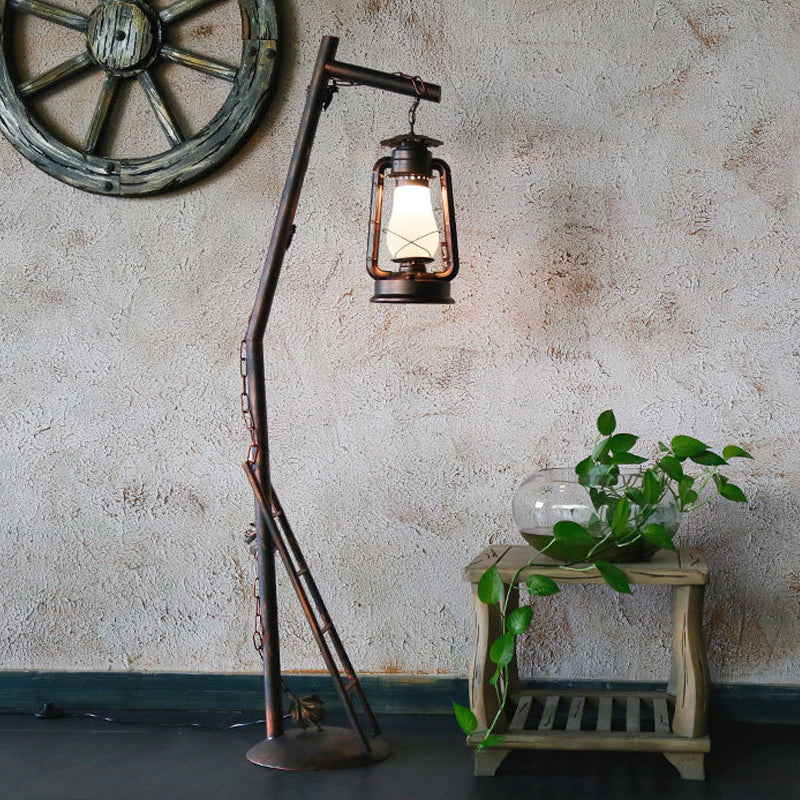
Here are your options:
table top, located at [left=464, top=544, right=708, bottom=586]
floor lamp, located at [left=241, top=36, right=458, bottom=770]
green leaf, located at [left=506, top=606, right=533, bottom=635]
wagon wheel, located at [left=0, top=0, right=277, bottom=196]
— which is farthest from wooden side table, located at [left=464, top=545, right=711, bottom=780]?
wagon wheel, located at [left=0, top=0, right=277, bottom=196]

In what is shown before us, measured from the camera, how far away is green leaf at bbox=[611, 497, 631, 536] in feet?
7.45

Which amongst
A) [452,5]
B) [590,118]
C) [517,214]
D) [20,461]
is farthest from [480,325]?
[20,461]

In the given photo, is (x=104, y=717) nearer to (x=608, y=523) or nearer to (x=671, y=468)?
(x=608, y=523)

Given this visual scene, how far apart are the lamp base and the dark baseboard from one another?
3.38ft

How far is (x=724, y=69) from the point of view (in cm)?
269

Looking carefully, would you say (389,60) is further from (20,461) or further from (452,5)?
(20,461)

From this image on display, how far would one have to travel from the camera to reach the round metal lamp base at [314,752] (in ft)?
7.83

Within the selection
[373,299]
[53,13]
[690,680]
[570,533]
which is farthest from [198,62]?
[690,680]

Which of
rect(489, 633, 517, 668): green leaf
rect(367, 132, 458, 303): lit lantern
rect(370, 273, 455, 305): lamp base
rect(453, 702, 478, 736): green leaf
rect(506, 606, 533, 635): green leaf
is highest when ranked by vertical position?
rect(367, 132, 458, 303): lit lantern

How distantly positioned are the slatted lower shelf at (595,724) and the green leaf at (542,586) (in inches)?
13.9

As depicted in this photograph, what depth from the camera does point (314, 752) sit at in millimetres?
2408

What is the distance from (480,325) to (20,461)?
134 centimetres

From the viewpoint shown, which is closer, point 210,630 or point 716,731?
point 716,731

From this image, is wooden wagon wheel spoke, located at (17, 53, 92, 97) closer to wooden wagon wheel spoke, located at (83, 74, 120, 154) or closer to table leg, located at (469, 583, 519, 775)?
wooden wagon wheel spoke, located at (83, 74, 120, 154)
